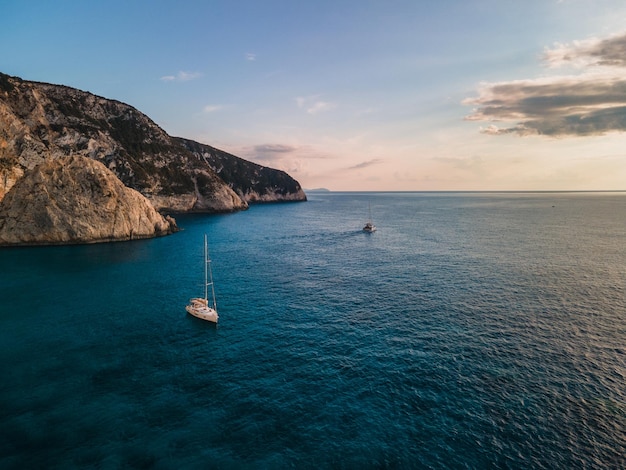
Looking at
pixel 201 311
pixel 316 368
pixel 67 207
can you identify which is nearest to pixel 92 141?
pixel 67 207

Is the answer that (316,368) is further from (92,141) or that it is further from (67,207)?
(92,141)

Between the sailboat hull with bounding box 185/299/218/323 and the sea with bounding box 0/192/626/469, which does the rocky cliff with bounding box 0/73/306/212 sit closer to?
the sea with bounding box 0/192/626/469

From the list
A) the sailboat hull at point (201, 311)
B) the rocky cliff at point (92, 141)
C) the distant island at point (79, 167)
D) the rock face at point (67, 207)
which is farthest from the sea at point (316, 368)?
the rocky cliff at point (92, 141)

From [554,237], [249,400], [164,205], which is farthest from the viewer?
[164,205]

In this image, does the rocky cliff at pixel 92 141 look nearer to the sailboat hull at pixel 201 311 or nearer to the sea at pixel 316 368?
the sea at pixel 316 368

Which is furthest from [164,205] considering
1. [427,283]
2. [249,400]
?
[249,400]

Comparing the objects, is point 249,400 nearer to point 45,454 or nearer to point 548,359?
point 45,454
